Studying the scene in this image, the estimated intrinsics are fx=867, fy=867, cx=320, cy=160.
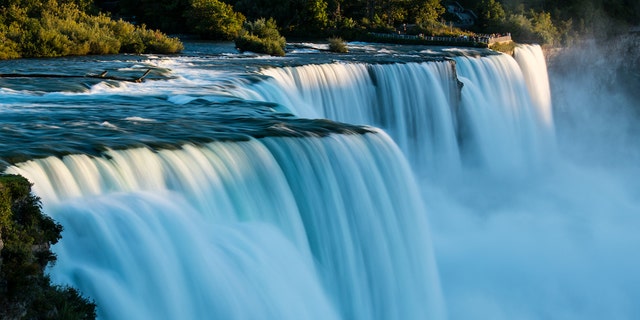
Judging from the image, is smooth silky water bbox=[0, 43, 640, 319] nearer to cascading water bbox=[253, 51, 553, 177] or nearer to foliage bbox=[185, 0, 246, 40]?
cascading water bbox=[253, 51, 553, 177]

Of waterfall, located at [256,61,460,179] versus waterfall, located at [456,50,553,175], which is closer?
waterfall, located at [256,61,460,179]

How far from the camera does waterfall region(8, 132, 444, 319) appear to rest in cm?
930

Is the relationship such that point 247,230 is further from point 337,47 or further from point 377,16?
point 377,16

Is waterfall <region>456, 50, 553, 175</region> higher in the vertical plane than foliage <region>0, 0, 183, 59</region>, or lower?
lower

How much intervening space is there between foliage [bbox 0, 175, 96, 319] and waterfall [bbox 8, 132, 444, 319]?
0.99 ft

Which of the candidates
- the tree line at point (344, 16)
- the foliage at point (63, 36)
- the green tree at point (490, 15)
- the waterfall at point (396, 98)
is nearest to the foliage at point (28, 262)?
the waterfall at point (396, 98)

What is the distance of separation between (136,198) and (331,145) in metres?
4.13

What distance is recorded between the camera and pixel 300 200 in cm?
1230

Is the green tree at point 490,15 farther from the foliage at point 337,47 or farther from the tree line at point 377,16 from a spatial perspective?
the foliage at point 337,47

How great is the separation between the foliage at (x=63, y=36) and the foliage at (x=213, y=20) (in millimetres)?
8275

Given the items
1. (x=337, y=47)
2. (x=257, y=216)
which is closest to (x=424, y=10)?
(x=337, y=47)

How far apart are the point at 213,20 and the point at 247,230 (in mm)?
33462

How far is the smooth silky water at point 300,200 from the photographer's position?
9.73 metres

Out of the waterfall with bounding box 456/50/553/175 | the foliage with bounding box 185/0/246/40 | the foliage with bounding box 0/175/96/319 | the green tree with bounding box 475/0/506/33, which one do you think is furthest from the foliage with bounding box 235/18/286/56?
the foliage with bounding box 0/175/96/319
